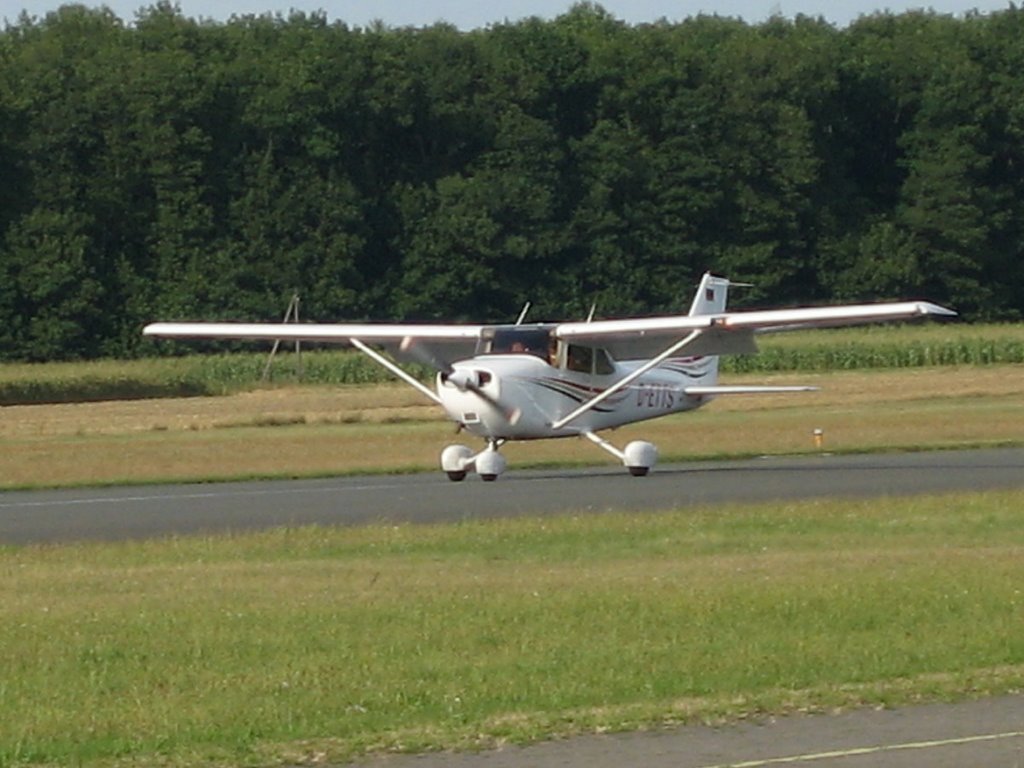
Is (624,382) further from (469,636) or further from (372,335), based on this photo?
(469,636)

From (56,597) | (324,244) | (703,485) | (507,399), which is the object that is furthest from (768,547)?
(324,244)

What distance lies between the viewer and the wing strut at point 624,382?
25.4m

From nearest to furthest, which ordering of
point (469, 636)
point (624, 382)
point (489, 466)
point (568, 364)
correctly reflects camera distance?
point (469, 636)
point (489, 466)
point (568, 364)
point (624, 382)

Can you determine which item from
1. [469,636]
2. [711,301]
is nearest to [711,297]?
[711,301]

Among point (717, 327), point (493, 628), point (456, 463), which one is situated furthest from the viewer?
point (717, 327)

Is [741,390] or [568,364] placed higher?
[568,364]

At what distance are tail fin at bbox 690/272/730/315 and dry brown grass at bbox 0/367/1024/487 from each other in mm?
1996

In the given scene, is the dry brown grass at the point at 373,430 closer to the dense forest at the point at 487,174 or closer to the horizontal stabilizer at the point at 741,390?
the horizontal stabilizer at the point at 741,390

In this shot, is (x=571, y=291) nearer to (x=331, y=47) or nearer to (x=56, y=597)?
(x=331, y=47)

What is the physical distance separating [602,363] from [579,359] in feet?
1.69

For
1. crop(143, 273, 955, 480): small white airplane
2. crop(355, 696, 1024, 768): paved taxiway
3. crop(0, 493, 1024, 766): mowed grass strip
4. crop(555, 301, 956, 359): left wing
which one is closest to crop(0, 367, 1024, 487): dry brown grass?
crop(143, 273, 955, 480): small white airplane

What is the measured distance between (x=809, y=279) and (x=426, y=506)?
63732 millimetres

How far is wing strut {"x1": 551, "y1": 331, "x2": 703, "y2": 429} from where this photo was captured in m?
25.4

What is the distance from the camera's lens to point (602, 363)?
26.4m
